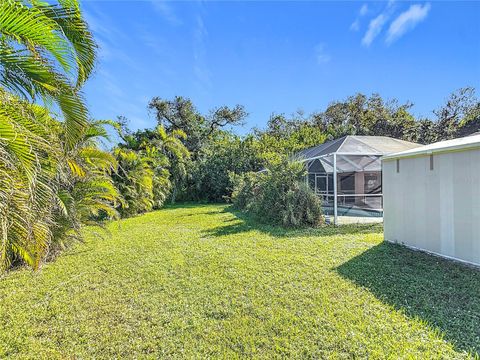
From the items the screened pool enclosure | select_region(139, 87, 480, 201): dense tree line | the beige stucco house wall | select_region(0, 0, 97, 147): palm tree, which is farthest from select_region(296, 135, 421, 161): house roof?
select_region(0, 0, 97, 147): palm tree

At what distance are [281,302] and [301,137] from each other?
20.1 metres

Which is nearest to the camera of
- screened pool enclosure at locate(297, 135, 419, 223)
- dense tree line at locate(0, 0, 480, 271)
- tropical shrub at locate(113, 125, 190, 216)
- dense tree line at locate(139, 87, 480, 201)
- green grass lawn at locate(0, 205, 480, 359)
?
dense tree line at locate(0, 0, 480, 271)

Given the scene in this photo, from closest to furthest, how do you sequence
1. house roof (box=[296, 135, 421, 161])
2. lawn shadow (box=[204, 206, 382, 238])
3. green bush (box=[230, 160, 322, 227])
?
lawn shadow (box=[204, 206, 382, 238]), green bush (box=[230, 160, 322, 227]), house roof (box=[296, 135, 421, 161])

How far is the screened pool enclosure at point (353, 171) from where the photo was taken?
11.2 metres

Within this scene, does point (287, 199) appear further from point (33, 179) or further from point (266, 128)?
point (266, 128)

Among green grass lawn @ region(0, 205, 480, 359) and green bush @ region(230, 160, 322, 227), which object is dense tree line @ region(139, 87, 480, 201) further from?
green grass lawn @ region(0, 205, 480, 359)

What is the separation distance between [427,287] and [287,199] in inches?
211

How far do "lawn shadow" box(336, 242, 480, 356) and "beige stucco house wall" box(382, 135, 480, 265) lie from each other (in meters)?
0.40

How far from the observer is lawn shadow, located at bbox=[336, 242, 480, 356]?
116 inches

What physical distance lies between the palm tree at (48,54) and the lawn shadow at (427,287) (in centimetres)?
486

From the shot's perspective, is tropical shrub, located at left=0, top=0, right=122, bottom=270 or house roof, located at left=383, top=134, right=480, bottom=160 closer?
tropical shrub, located at left=0, top=0, right=122, bottom=270

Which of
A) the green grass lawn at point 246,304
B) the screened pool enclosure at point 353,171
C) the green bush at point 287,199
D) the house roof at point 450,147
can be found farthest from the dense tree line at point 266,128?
the green grass lawn at point 246,304

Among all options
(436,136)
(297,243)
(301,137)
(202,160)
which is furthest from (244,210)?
(436,136)

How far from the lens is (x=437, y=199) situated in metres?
5.30
